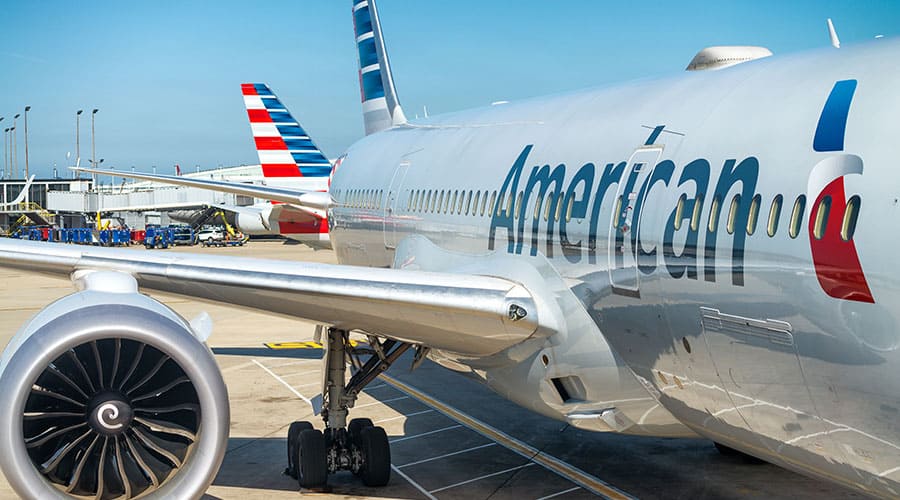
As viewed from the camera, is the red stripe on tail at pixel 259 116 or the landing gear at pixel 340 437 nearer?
the landing gear at pixel 340 437

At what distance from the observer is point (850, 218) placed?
512 cm

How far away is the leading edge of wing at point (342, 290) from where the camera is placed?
7988 mm

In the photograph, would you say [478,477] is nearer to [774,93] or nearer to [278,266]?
[278,266]

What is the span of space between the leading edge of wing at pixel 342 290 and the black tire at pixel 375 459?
6.42 ft

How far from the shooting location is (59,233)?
6612cm

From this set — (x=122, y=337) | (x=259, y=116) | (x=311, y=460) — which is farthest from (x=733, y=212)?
(x=259, y=116)

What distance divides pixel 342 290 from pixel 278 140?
30030 millimetres

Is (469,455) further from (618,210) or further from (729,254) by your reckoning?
Result: (729,254)

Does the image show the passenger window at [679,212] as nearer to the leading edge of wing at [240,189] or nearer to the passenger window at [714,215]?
the passenger window at [714,215]

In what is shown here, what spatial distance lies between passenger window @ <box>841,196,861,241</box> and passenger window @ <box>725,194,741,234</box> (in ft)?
2.92

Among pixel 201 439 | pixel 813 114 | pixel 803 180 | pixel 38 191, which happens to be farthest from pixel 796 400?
pixel 38 191

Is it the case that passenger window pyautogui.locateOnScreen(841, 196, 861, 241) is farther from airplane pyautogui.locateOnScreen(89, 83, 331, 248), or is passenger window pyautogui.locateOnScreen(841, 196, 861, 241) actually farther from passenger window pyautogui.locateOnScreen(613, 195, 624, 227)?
airplane pyautogui.locateOnScreen(89, 83, 331, 248)

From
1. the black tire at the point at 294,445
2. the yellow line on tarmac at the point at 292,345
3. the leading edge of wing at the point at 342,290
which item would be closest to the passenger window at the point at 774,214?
the leading edge of wing at the point at 342,290

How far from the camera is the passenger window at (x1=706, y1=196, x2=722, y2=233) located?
617 cm
